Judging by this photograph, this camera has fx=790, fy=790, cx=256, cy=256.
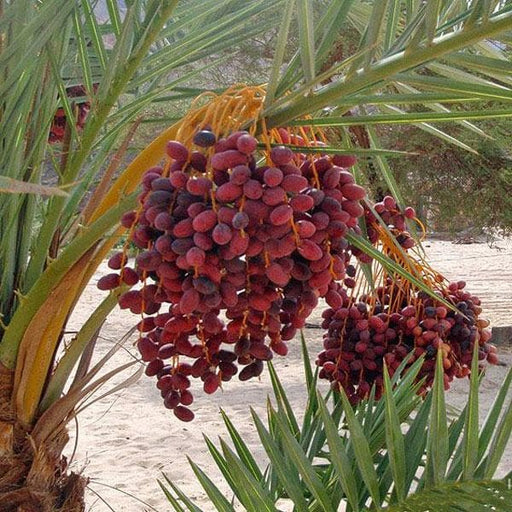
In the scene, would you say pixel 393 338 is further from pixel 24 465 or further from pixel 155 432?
pixel 155 432

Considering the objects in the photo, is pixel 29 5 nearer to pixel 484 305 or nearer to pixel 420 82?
pixel 420 82

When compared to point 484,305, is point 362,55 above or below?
above

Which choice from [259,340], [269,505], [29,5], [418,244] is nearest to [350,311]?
[418,244]

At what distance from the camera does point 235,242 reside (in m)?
0.68

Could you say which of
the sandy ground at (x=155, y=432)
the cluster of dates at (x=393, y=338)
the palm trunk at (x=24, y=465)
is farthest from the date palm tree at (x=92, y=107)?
the sandy ground at (x=155, y=432)

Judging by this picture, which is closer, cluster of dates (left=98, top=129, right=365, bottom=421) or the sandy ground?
cluster of dates (left=98, top=129, right=365, bottom=421)

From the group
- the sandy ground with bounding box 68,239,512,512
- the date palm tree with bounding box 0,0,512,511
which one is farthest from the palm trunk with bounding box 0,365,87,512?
the sandy ground with bounding box 68,239,512,512

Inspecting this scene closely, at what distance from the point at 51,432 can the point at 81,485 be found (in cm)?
15

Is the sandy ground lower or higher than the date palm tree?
lower

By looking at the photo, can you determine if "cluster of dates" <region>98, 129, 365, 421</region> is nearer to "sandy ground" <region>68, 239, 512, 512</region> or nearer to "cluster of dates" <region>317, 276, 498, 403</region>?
"cluster of dates" <region>317, 276, 498, 403</region>

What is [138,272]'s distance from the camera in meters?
0.76

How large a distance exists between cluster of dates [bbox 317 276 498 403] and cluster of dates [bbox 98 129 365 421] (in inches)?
21.7

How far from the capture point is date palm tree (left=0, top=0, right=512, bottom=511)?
0.76 m

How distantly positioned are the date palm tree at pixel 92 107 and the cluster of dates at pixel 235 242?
82mm
